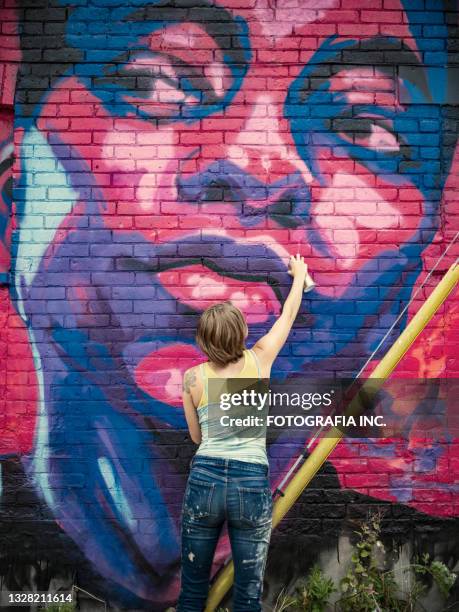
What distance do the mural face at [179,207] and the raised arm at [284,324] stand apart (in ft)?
0.83

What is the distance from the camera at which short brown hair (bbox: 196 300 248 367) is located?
8.18 ft

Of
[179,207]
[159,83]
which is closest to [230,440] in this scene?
[179,207]

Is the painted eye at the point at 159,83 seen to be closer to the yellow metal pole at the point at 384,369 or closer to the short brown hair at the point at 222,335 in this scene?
the short brown hair at the point at 222,335

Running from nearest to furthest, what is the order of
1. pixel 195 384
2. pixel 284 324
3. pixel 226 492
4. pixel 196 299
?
pixel 226 492 < pixel 195 384 < pixel 284 324 < pixel 196 299

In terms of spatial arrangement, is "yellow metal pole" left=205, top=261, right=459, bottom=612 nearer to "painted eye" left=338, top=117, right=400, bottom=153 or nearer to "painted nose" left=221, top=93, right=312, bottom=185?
"painted eye" left=338, top=117, right=400, bottom=153

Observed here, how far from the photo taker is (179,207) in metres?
3.54

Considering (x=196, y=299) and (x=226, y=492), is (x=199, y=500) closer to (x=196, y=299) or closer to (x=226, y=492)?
(x=226, y=492)

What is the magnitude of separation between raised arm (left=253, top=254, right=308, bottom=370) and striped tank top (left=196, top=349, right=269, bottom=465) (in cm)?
8

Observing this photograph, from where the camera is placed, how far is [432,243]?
3561 mm

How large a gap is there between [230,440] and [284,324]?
2.14ft

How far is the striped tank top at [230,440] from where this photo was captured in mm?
2475

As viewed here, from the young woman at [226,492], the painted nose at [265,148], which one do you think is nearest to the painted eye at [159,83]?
the painted nose at [265,148]

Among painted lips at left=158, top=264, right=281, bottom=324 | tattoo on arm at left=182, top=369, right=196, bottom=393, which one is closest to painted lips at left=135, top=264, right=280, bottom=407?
painted lips at left=158, top=264, right=281, bottom=324

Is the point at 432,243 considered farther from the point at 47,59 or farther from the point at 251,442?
the point at 47,59
